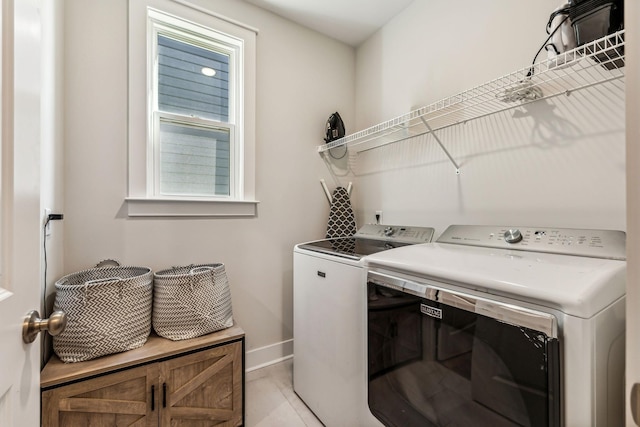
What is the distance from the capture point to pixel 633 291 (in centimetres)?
39

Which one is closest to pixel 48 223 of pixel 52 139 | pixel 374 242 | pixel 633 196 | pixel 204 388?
pixel 52 139

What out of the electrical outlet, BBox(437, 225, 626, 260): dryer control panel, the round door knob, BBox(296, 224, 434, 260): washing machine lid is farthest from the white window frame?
BBox(437, 225, 626, 260): dryer control panel

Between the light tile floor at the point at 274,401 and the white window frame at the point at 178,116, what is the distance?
3.83ft

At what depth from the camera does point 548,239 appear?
1155 mm

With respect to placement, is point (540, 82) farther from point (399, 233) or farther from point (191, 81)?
point (191, 81)

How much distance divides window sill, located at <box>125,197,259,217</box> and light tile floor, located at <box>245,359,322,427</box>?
3.69ft

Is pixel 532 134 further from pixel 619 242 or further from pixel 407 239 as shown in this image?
pixel 407 239

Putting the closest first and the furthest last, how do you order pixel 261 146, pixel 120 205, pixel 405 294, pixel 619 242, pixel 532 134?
pixel 619 242 → pixel 405 294 → pixel 532 134 → pixel 120 205 → pixel 261 146

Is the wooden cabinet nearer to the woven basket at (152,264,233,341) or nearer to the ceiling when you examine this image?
the woven basket at (152,264,233,341)

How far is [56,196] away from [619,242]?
7.66ft

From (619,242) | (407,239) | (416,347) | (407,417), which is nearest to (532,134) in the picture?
(619,242)

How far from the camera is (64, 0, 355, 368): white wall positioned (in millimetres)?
1509

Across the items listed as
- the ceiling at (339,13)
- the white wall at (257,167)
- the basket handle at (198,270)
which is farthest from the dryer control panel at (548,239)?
the ceiling at (339,13)

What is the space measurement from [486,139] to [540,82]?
1.15 ft
